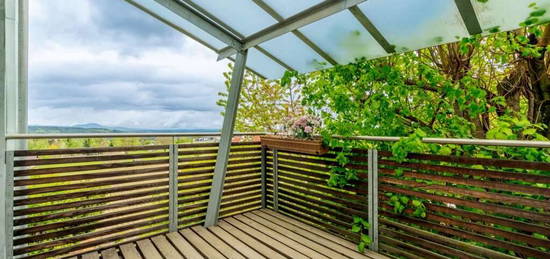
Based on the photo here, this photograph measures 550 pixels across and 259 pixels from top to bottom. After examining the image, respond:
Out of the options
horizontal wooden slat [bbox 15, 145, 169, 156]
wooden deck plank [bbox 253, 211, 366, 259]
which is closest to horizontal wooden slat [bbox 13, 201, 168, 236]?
horizontal wooden slat [bbox 15, 145, 169, 156]

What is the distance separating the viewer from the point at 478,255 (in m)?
2.07

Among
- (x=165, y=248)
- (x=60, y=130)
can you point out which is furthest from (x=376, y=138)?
(x=60, y=130)

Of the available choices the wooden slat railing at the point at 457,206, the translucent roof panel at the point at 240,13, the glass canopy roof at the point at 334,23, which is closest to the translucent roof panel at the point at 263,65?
the glass canopy roof at the point at 334,23

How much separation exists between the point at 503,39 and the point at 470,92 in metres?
0.60

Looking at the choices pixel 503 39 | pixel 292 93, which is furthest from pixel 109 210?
pixel 292 93

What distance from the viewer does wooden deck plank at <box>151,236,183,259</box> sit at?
8.34 feet

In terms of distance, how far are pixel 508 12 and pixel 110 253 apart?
3645mm

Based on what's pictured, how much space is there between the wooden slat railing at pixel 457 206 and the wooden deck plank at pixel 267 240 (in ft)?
2.06

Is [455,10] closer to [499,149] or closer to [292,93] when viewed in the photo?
[499,149]

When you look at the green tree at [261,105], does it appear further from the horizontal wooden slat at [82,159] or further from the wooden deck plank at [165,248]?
the wooden deck plank at [165,248]

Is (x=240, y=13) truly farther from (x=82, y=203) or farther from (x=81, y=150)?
(x=82, y=203)

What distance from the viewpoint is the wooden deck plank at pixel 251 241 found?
8.43 feet

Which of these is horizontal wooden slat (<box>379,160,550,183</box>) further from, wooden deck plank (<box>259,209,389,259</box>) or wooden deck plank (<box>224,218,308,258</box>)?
wooden deck plank (<box>224,218,308,258</box>)

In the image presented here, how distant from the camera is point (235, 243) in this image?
110 inches
